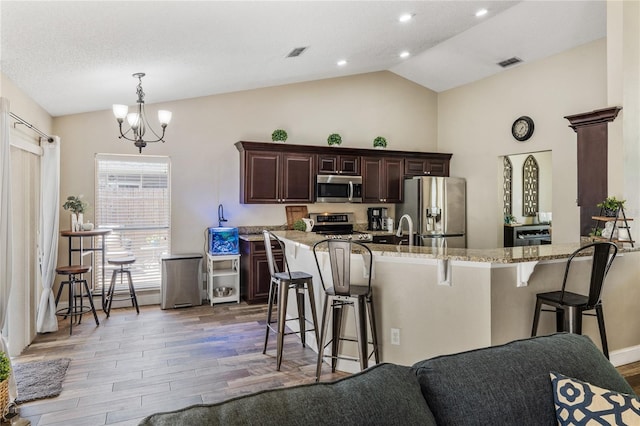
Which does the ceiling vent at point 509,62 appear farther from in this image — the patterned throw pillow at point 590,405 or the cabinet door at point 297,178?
the patterned throw pillow at point 590,405

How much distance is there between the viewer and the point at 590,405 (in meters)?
1.20

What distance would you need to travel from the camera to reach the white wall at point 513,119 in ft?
16.3

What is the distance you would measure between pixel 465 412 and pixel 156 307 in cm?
502

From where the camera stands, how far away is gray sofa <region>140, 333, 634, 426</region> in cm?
100

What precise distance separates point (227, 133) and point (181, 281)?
7.22 feet

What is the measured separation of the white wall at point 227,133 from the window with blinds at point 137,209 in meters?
0.12

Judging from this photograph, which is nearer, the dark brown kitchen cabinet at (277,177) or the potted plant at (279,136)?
the dark brown kitchen cabinet at (277,177)

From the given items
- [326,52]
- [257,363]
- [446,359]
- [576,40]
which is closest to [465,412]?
[446,359]

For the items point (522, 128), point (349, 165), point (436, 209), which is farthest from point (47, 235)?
point (522, 128)

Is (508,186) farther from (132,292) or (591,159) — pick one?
(132,292)

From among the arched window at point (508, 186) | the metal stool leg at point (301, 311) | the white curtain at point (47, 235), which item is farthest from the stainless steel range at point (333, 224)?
the white curtain at point (47, 235)

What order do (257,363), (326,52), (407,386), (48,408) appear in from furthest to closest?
(326,52)
(257,363)
(48,408)
(407,386)

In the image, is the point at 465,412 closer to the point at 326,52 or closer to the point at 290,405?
the point at 290,405

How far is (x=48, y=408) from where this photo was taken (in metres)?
2.76
